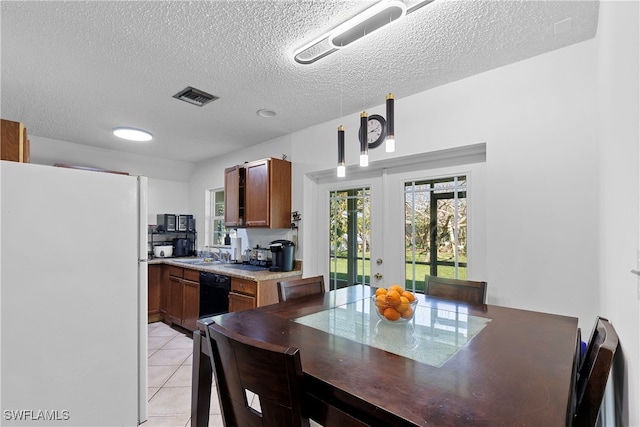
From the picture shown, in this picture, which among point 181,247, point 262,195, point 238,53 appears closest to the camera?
point 238,53

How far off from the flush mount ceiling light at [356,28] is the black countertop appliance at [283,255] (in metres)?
2.04

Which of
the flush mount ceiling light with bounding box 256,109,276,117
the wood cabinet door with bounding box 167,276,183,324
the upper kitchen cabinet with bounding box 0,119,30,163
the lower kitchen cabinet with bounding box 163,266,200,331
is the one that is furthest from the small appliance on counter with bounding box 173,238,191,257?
the upper kitchen cabinet with bounding box 0,119,30,163

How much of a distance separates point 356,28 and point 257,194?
2.30m

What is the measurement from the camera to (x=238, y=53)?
6.56ft

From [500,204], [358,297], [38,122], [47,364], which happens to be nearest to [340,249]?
[358,297]

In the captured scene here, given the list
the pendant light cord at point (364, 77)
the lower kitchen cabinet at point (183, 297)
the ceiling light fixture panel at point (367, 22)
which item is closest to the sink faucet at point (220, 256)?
the lower kitchen cabinet at point (183, 297)

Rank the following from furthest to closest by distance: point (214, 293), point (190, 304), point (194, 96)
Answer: point (190, 304), point (214, 293), point (194, 96)

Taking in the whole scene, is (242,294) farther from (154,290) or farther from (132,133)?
(132,133)

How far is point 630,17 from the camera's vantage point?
2.96 ft

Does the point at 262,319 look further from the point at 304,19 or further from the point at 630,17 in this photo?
the point at 630,17

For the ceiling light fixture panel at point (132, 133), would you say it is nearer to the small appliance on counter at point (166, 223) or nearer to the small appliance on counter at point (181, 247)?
the small appliance on counter at point (166, 223)

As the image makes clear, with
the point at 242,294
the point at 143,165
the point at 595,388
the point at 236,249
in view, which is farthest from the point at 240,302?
the point at 143,165

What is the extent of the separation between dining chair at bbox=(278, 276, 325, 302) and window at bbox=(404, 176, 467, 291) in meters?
0.94

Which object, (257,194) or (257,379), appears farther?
(257,194)
